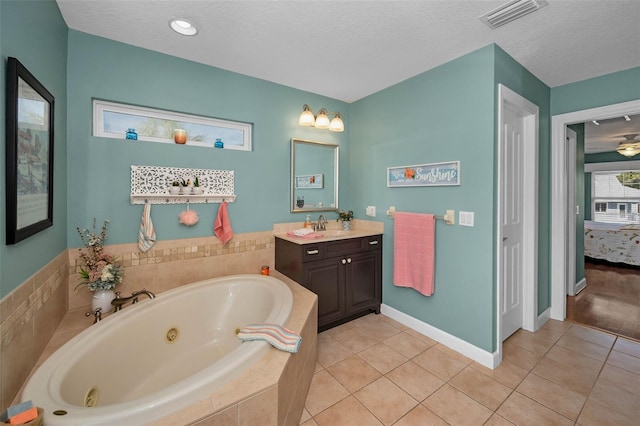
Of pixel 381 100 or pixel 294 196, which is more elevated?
pixel 381 100

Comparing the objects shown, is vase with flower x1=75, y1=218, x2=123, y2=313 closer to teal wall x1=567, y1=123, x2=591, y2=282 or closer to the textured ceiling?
the textured ceiling

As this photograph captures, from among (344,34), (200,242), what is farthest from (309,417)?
(344,34)

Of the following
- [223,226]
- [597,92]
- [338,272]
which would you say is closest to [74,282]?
[223,226]

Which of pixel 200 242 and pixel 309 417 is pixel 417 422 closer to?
pixel 309 417

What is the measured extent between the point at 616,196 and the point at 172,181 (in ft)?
31.6

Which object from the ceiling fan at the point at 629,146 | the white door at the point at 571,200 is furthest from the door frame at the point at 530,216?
the ceiling fan at the point at 629,146

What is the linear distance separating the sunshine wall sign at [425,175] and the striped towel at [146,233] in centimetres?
230

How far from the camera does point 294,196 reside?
3.04 metres

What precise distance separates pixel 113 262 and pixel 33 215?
82 cm

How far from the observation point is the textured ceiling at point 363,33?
172 cm

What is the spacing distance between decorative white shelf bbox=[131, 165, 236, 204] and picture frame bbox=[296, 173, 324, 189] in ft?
2.52

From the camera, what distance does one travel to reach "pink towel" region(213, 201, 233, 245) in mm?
2508

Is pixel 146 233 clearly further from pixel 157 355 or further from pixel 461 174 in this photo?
pixel 461 174

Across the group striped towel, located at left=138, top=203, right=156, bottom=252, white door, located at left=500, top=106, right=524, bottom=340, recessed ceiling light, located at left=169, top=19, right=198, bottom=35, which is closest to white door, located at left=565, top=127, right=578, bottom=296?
white door, located at left=500, top=106, right=524, bottom=340
